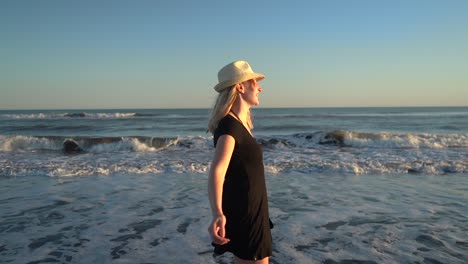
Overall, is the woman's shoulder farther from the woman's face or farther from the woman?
the woman's face

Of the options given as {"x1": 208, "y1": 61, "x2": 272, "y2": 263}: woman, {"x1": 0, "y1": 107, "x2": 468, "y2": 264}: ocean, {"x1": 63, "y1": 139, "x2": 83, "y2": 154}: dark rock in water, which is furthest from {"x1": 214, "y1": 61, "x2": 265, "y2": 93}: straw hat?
{"x1": 63, "y1": 139, "x2": 83, "y2": 154}: dark rock in water

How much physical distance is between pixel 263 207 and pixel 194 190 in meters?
5.87

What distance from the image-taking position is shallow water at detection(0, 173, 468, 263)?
450 cm

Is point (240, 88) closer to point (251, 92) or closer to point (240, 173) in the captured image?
point (251, 92)

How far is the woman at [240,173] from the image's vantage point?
2250mm

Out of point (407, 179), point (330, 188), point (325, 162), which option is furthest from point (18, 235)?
point (325, 162)

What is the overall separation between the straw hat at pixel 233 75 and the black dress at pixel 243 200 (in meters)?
0.22

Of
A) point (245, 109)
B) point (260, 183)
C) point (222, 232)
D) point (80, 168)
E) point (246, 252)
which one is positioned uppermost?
point (245, 109)

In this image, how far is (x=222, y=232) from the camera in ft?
A: 7.02

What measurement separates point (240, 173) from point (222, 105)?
0.42 m

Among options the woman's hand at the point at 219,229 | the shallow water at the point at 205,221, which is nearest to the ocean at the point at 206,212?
the shallow water at the point at 205,221

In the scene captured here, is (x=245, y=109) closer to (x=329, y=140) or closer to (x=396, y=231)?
(x=396, y=231)

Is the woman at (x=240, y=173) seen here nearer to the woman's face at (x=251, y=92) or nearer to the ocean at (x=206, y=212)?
the woman's face at (x=251, y=92)

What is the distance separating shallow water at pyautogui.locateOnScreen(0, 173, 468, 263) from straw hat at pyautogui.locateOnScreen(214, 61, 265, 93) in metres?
2.62
